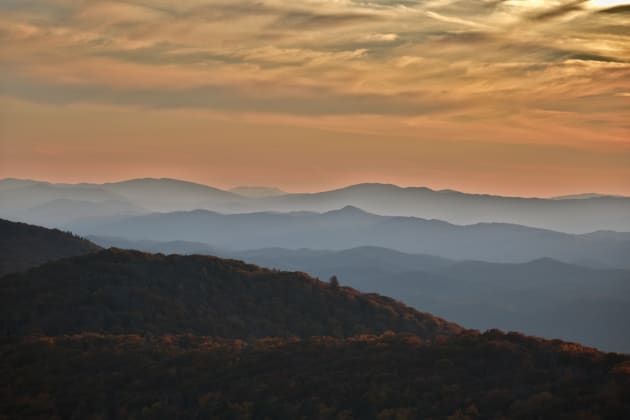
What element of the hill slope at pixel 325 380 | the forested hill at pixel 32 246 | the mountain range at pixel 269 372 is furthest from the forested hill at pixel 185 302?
the forested hill at pixel 32 246

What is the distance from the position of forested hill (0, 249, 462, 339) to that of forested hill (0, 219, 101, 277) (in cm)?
2617

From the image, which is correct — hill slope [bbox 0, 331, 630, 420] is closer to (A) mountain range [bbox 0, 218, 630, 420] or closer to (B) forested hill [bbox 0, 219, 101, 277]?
(A) mountain range [bbox 0, 218, 630, 420]

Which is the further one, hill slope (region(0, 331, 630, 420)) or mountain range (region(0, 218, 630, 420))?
A: mountain range (region(0, 218, 630, 420))

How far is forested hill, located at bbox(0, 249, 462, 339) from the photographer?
1884 inches

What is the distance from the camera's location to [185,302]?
54188 mm

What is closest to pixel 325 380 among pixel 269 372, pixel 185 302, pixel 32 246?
pixel 269 372

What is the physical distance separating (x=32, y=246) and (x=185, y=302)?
166ft

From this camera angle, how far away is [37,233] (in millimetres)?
102250

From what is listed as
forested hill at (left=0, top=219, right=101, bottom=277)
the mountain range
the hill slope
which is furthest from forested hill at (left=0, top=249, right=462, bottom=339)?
forested hill at (left=0, top=219, right=101, bottom=277)

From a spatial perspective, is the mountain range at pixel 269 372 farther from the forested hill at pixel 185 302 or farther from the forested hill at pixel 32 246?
the forested hill at pixel 32 246

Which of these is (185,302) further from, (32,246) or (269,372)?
(32,246)

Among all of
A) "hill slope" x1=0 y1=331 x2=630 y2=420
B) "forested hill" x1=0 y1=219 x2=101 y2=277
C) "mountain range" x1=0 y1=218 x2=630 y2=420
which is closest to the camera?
"hill slope" x1=0 y1=331 x2=630 y2=420

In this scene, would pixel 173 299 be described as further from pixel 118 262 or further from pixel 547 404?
pixel 547 404

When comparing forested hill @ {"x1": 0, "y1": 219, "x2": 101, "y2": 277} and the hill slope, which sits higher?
forested hill @ {"x1": 0, "y1": 219, "x2": 101, "y2": 277}
